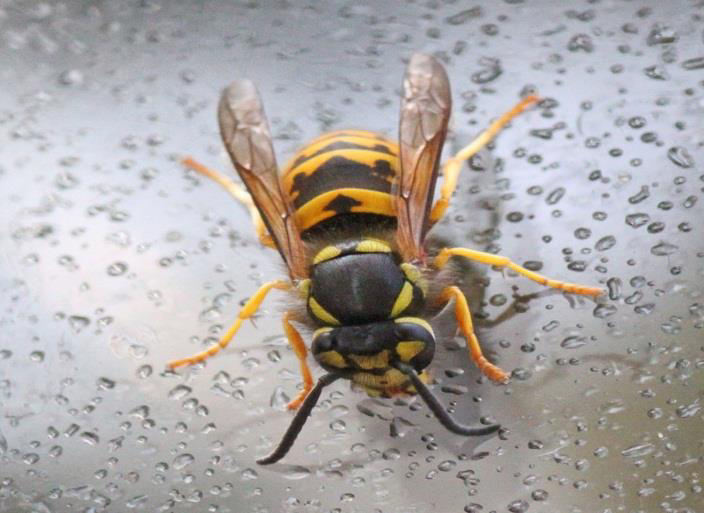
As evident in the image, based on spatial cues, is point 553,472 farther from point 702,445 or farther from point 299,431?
point 299,431

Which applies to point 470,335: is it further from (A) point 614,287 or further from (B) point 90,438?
(B) point 90,438

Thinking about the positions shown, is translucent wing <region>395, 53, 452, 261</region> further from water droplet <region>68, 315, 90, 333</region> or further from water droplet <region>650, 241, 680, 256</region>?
water droplet <region>68, 315, 90, 333</region>

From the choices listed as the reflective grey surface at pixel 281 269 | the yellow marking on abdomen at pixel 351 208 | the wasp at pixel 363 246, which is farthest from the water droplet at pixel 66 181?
the yellow marking on abdomen at pixel 351 208

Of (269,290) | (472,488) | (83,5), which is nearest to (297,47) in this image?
(83,5)

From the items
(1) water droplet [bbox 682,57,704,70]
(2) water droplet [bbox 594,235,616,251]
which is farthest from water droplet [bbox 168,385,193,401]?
(1) water droplet [bbox 682,57,704,70]

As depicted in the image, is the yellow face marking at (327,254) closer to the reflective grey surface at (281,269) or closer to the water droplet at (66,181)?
the reflective grey surface at (281,269)

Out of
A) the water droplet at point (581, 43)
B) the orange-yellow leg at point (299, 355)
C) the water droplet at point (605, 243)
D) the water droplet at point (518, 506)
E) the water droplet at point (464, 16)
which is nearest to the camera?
the water droplet at point (518, 506)
